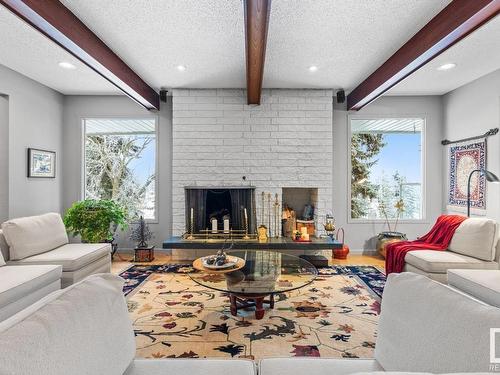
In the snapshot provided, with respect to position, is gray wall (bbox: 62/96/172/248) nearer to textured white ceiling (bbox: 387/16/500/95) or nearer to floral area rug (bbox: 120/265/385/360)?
floral area rug (bbox: 120/265/385/360)

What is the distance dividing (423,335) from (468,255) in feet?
8.61

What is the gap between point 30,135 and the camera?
4.05 metres

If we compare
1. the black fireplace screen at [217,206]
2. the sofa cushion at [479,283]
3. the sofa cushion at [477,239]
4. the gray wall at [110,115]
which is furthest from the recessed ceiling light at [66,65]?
the sofa cushion at [477,239]

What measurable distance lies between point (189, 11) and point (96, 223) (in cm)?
293

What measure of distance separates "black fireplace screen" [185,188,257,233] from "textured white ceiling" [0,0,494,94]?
157cm

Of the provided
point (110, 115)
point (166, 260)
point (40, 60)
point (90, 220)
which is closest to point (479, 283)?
point (166, 260)

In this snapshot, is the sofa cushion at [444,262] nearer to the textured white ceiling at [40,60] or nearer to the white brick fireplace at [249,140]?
the white brick fireplace at [249,140]

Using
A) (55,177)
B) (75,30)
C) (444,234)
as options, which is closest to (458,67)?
(444,234)

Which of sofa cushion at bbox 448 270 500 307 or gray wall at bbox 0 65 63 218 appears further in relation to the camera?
gray wall at bbox 0 65 63 218

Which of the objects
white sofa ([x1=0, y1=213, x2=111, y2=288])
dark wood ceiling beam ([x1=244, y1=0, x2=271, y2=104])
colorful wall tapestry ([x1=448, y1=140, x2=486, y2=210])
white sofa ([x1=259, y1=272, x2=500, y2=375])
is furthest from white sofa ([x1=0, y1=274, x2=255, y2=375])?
colorful wall tapestry ([x1=448, y1=140, x2=486, y2=210])

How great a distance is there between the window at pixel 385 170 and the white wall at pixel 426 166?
0.43 feet

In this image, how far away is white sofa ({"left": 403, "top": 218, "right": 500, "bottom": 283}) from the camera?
2785 millimetres

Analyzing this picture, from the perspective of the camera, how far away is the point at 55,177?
15.0 feet

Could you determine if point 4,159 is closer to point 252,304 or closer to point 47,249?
point 47,249
